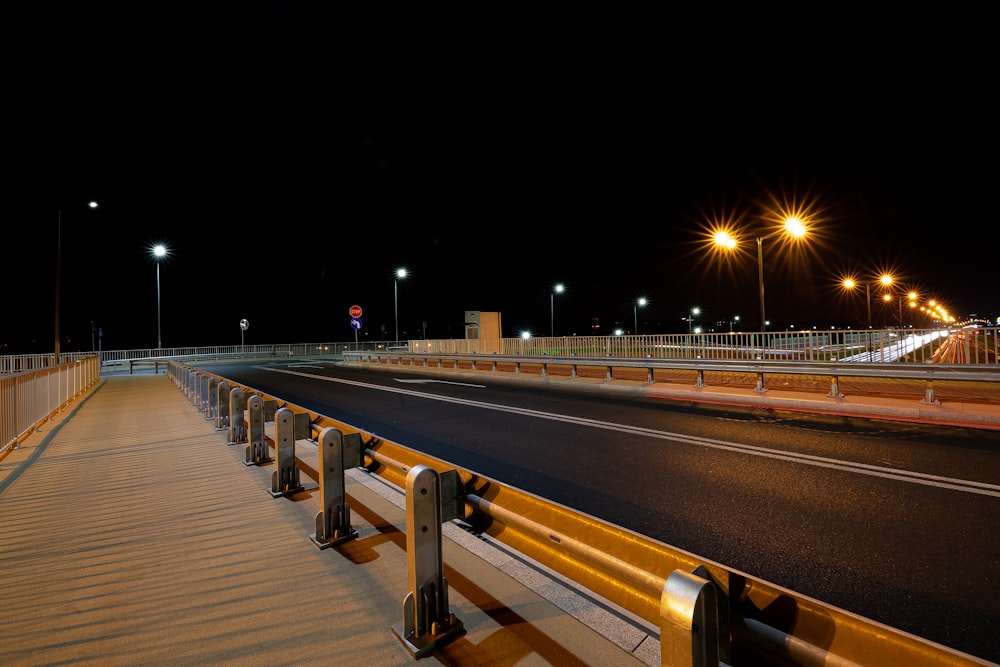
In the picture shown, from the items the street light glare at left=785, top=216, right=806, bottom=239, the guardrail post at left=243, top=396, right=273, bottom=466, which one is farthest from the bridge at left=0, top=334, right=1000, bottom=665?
the street light glare at left=785, top=216, right=806, bottom=239

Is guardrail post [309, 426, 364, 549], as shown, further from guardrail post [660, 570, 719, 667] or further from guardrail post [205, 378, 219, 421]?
guardrail post [205, 378, 219, 421]

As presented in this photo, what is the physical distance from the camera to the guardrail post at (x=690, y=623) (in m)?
1.56

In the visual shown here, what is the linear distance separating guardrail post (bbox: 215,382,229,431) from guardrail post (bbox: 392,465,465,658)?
24.4 ft

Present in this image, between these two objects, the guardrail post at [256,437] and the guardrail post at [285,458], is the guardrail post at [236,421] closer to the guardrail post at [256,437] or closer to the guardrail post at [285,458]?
the guardrail post at [256,437]

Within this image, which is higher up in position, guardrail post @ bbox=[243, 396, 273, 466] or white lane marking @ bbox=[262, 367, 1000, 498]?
guardrail post @ bbox=[243, 396, 273, 466]

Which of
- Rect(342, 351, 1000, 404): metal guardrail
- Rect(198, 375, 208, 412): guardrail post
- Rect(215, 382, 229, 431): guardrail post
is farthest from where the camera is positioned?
Rect(198, 375, 208, 412): guardrail post

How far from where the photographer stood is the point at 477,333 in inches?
1193

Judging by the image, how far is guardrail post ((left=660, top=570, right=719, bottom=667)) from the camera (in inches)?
61.5

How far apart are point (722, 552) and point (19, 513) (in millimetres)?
6596

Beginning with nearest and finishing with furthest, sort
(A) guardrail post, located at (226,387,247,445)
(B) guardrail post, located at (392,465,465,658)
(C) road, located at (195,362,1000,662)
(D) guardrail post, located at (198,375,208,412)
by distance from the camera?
(B) guardrail post, located at (392,465,465,658)
(C) road, located at (195,362,1000,662)
(A) guardrail post, located at (226,387,247,445)
(D) guardrail post, located at (198,375,208,412)

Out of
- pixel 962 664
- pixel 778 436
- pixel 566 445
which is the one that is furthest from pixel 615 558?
pixel 778 436

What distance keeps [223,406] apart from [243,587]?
6.43 metres

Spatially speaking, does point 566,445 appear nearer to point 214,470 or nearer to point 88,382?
point 214,470

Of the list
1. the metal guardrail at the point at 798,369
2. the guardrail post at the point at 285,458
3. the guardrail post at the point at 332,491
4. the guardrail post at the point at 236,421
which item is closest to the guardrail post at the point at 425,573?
the guardrail post at the point at 332,491
